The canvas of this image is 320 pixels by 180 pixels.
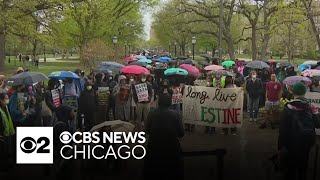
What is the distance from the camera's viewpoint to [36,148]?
26.1ft

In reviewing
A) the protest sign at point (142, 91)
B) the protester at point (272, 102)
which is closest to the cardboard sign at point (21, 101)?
the protest sign at point (142, 91)

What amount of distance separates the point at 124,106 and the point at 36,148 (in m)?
5.34

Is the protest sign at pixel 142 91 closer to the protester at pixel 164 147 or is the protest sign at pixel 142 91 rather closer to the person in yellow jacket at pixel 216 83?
the person in yellow jacket at pixel 216 83

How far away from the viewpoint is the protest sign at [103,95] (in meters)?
13.4

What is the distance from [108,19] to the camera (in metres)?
49.3

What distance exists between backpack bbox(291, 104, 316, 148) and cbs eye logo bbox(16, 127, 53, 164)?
3911 millimetres

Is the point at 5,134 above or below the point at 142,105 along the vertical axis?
below

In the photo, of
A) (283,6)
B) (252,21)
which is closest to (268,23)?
(252,21)

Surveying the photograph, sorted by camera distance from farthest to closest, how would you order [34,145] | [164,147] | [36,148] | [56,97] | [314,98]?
[314,98], [56,97], [34,145], [36,148], [164,147]

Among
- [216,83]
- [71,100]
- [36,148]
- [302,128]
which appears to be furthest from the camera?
[216,83]

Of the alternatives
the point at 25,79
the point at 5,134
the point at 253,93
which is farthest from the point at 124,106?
the point at 5,134

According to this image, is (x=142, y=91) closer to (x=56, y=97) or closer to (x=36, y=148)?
(x=56, y=97)

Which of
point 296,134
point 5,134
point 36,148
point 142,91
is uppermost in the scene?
point 142,91

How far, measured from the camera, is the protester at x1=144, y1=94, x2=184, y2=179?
5.95 metres
